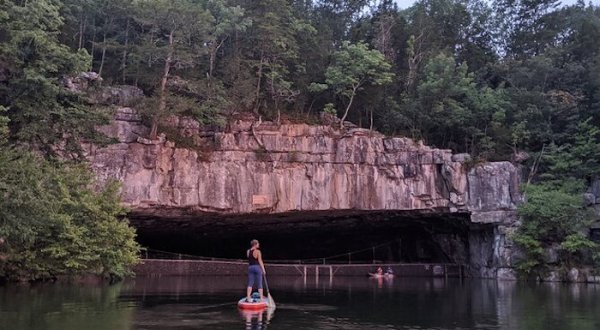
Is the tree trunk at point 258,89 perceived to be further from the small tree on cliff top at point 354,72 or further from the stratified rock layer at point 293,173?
the small tree on cliff top at point 354,72

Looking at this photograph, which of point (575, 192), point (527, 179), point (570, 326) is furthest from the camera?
point (527, 179)

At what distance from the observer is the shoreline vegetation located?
2395 cm

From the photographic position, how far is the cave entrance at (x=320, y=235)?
37188mm

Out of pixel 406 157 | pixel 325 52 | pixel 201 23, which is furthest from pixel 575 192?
pixel 201 23

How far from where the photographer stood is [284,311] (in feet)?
50.4

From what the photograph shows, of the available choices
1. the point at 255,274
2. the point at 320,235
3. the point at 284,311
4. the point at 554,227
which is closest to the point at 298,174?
the point at 320,235

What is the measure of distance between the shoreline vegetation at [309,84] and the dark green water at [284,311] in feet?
15.0

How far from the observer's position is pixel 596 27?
1679 inches

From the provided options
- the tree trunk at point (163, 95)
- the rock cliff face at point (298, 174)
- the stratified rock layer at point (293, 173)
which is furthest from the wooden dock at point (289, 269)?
the tree trunk at point (163, 95)

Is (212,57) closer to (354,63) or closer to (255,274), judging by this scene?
(354,63)

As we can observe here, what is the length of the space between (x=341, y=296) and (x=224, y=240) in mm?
25011

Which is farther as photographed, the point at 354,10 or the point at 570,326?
the point at 354,10

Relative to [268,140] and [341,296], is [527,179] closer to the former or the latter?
[268,140]

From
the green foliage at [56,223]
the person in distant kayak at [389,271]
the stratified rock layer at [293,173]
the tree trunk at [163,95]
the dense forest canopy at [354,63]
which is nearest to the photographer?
the green foliage at [56,223]
